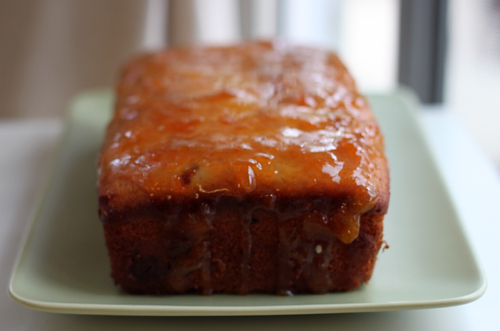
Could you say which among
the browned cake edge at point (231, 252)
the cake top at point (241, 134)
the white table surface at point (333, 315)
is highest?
the cake top at point (241, 134)

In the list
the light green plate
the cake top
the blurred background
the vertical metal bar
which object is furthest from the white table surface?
the vertical metal bar

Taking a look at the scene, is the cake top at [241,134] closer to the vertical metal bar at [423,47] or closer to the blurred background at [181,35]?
the blurred background at [181,35]

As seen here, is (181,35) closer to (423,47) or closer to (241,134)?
(423,47)

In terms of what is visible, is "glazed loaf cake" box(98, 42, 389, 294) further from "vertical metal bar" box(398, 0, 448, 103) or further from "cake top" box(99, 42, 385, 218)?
"vertical metal bar" box(398, 0, 448, 103)

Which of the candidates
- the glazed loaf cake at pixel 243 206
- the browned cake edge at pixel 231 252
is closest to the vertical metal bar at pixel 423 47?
the glazed loaf cake at pixel 243 206

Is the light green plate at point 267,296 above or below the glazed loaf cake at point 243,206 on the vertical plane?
below

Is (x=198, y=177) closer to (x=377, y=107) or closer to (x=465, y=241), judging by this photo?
(x=465, y=241)

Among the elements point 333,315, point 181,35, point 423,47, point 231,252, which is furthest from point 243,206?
point 423,47

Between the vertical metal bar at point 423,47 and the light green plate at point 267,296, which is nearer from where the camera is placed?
the light green plate at point 267,296
